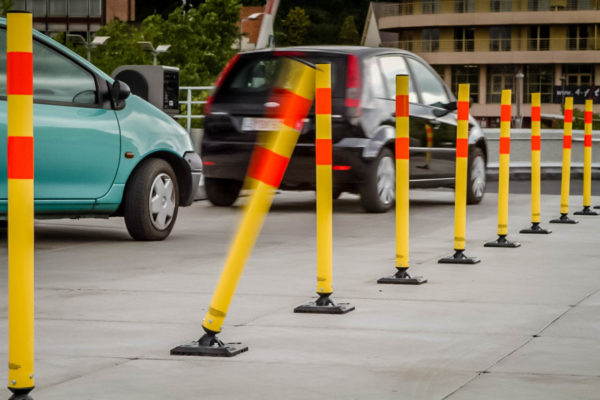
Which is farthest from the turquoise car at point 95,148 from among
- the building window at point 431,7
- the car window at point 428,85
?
the building window at point 431,7

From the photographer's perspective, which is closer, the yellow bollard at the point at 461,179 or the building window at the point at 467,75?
the yellow bollard at the point at 461,179

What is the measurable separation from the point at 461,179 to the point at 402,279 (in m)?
1.20

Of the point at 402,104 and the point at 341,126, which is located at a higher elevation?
the point at 402,104

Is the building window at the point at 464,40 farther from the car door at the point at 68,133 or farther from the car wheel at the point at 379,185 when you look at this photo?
the car door at the point at 68,133

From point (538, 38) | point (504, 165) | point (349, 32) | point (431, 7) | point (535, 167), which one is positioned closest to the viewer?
point (504, 165)

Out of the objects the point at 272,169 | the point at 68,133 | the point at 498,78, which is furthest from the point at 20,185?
the point at 498,78

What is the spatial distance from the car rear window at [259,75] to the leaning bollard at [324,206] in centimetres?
677

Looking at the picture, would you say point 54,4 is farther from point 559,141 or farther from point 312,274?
point 312,274

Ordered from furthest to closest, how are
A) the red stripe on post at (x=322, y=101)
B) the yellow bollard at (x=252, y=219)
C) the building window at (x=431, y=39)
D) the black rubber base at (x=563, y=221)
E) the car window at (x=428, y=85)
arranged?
the building window at (x=431, y=39) < the car window at (x=428, y=85) < the black rubber base at (x=563, y=221) < the red stripe on post at (x=322, y=101) < the yellow bollard at (x=252, y=219)

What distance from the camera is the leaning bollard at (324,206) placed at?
661cm

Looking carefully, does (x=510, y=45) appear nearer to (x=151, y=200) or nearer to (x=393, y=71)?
(x=393, y=71)

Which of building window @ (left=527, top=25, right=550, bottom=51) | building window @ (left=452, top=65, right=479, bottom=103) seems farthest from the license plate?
building window @ (left=452, top=65, right=479, bottom=103)

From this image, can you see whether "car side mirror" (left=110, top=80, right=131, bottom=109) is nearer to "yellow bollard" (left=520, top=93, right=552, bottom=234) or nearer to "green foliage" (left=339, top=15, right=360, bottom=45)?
"yellow bollard" (left=520, top=93, right=552, bottom=234)

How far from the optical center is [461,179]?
29.3 feet
